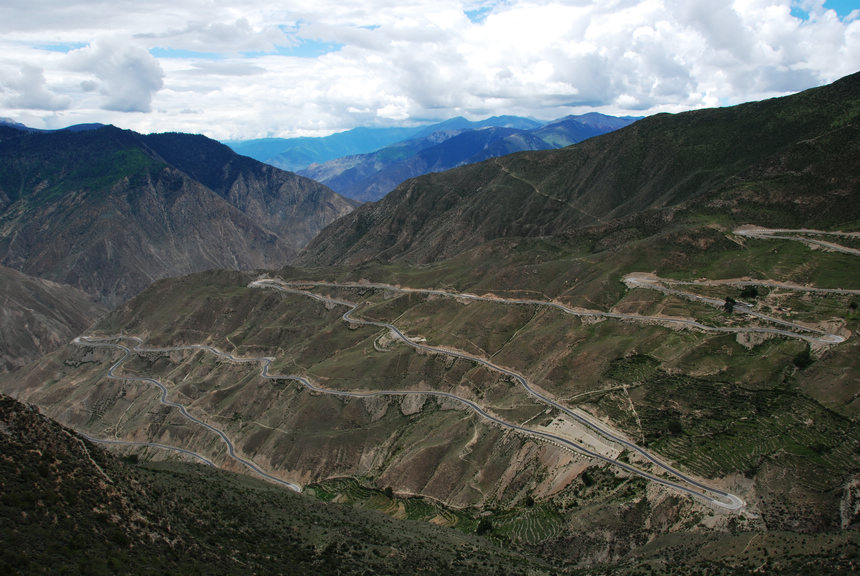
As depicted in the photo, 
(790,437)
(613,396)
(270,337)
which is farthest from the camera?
(270,337)

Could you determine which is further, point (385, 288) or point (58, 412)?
point (385, 288)

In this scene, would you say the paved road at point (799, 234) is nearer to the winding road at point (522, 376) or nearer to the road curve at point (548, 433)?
the winding road at point (522, 376)

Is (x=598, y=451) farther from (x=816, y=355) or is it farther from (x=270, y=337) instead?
(x=270, y=337)

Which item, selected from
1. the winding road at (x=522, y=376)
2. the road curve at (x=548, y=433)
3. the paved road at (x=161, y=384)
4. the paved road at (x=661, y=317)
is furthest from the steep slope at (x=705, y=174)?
the paved road at (x=161, y=384)

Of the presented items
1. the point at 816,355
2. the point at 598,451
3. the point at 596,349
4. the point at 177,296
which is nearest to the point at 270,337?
the point at 177,296

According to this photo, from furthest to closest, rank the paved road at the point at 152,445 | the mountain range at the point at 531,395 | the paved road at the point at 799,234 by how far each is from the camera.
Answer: the paved road at the point at 152,445 → the paved road at the point at 799,234 → the mountain range at the point at 531,395

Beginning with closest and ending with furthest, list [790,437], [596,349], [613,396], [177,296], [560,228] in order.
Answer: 1. [790,437]
2. [613,396]
3. [596,349]
4. [177,296]
5. [560,228]

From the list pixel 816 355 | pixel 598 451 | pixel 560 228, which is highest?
pixel 560 228

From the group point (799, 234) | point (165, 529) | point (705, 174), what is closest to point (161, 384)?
point (165, 529)

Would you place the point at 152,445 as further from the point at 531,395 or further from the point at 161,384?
the point at 531,395
